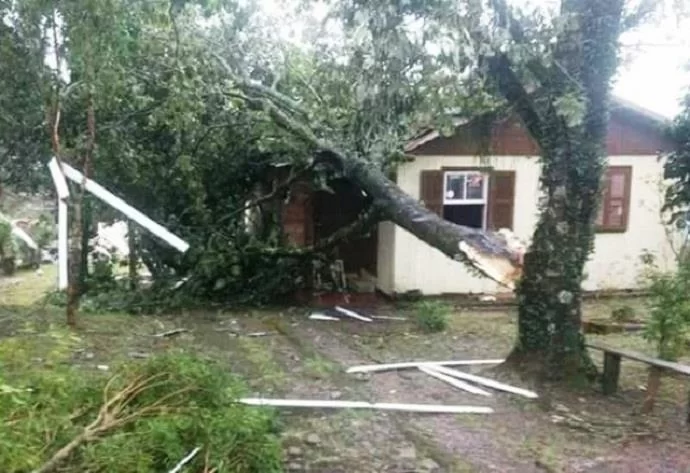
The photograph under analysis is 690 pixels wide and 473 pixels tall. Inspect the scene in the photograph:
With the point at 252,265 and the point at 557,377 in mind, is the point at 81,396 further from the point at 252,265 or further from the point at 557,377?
the point at 252,265

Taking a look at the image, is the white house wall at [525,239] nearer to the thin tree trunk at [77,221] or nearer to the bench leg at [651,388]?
the thin tree trunk at [77,221]

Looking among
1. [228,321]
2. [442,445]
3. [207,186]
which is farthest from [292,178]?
[442,445]

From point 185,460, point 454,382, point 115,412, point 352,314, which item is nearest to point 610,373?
point 454,382

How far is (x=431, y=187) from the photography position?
40.5 feet

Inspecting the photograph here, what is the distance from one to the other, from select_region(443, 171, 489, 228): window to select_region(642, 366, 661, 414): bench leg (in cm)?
644

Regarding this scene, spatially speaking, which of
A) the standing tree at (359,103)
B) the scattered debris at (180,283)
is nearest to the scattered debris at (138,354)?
the standing tree at (359,103)

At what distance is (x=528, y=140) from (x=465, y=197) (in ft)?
4.83

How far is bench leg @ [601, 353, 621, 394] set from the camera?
273 inches

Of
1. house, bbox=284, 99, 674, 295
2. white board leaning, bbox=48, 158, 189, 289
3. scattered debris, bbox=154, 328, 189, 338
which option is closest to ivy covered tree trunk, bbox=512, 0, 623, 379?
white board leaning, bbox=48, 158, 189, 289

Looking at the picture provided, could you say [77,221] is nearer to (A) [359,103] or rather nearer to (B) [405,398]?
(A) [359,103]

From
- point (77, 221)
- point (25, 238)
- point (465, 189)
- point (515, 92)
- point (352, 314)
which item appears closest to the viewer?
point (515, 92)

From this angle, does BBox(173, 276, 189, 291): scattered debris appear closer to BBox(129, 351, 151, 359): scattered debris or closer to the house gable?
BBox(129, 351, 151, 359): scattered debris

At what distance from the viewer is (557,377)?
7.14 meters

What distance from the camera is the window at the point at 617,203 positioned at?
1328 centimetres
